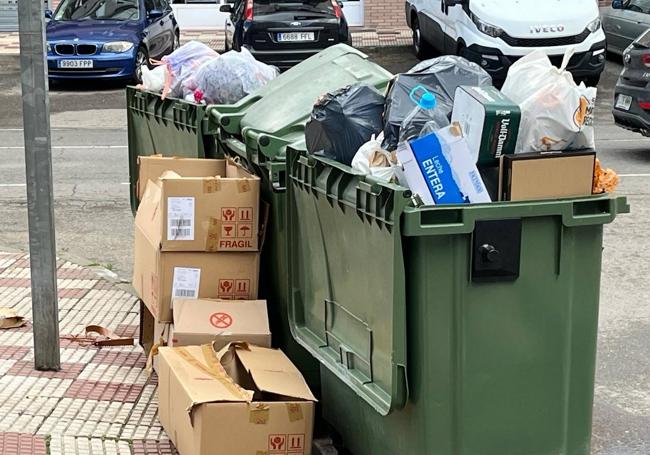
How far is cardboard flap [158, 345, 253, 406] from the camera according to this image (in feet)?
13.9

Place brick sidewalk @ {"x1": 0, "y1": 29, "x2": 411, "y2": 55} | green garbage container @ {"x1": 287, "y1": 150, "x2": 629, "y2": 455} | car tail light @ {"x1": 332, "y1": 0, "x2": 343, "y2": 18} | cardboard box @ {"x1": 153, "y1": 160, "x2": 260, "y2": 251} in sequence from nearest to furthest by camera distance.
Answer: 1. green garbage container @ {"x1": 287, "y1": 150, "x2": 629, "y2": 455}
2. cardboard box @ {"x1": 153, "y1": 160, "x2": 260, "y2": 251}
3. car tail light @ {"x1": 332, "y1": 0, "x2": 343, "y2": 18}
4. brick sidewalk @ {"x1": 0, "y1": 29, "x2": 411, "y2": 55}

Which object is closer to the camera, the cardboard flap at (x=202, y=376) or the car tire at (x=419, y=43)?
the cardboard flap at (x=202, y=376)

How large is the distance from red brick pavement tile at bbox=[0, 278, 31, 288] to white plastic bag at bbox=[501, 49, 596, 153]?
4299 millimetres

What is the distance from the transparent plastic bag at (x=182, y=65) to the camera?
679 centimetres

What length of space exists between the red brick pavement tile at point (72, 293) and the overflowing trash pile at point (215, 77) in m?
1.40

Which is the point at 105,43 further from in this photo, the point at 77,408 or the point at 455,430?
the point at 455,430

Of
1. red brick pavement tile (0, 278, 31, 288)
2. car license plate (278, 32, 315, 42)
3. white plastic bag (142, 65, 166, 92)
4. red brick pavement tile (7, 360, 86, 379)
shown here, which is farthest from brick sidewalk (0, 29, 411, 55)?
red brick pavement tile (7, 360, 86, 379)

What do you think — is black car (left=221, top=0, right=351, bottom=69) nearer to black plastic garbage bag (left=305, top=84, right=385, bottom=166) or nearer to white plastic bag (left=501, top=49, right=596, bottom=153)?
black plastic garbage bag (left=305, top=84, right=385, bottom=166)

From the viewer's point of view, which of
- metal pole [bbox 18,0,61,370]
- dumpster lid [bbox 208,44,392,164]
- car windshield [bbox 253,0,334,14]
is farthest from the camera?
car windshield [bbox 253,0,334,14]

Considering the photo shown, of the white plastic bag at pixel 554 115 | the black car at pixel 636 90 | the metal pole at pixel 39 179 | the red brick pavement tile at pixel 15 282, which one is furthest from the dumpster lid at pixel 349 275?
the black car at pixel 636 90

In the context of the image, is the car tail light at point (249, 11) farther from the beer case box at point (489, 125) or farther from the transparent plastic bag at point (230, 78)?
the beer case box at point (489, 125)

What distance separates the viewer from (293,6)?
59.4 feet

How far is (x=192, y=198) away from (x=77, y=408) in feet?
3.64

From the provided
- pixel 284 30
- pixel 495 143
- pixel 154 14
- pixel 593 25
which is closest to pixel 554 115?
pixel 495 143
